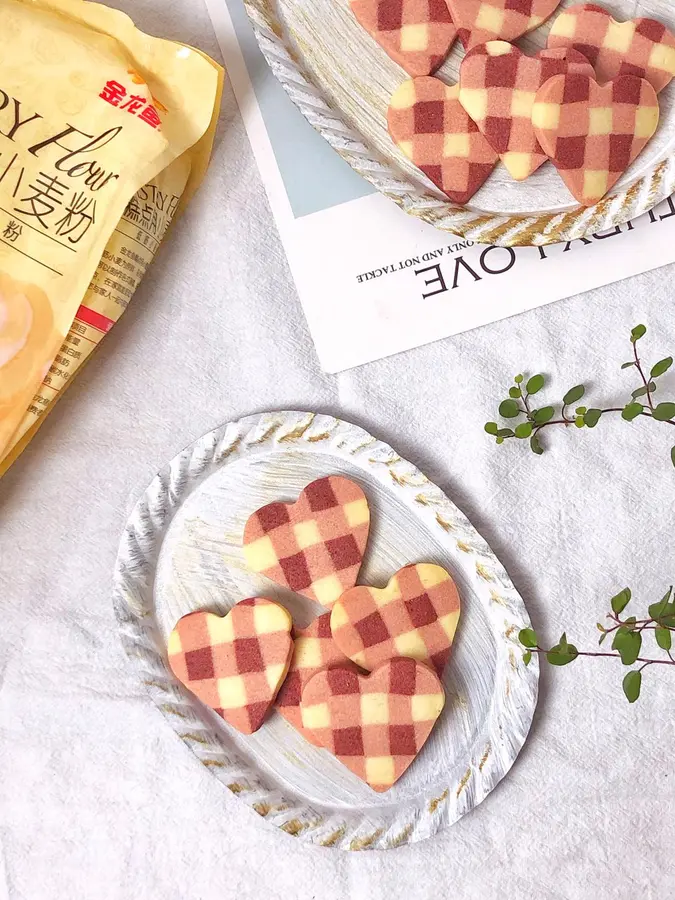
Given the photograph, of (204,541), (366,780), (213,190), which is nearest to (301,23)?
(213,190)

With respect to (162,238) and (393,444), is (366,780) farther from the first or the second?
(162,238)

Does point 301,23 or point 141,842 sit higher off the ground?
point 301,23

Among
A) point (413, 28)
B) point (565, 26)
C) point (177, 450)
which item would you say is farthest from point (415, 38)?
point (177, 450)

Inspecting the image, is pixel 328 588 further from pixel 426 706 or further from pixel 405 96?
pixel 405 96

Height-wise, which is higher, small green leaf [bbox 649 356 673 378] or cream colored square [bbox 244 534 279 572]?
small green leaf [bbox 649 356 673 378]

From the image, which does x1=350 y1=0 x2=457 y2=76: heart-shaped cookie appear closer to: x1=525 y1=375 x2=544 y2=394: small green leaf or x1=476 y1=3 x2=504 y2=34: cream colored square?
x1=476 y1=3 x2=504 y2=34: cream colored square

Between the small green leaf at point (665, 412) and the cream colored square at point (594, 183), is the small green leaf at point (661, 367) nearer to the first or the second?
the small green leaf at point (665, 412)

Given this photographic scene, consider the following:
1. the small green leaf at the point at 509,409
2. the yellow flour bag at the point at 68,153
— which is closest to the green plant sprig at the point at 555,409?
the small green leaf at the point at 509,409

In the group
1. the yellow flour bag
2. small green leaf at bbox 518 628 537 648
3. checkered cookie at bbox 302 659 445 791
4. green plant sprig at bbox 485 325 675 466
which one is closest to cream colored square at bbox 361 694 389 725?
checkered cookie at bbox 302 659 445 791
